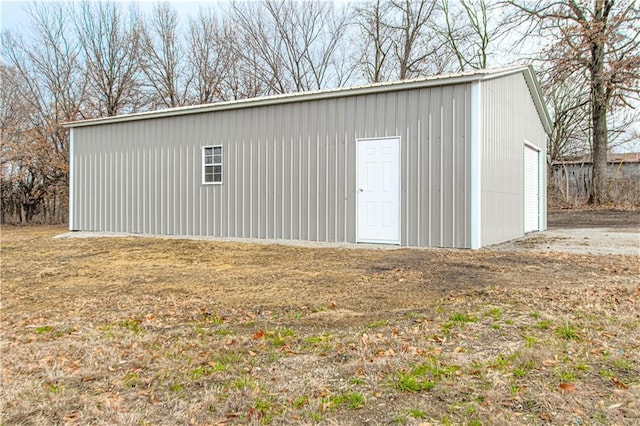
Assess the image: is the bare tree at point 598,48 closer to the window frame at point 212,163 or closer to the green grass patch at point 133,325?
the window frame at point 212,163

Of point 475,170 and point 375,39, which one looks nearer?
point 475,170

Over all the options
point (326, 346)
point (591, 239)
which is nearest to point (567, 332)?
point (326, 346)

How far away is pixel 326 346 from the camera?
10.5 feet

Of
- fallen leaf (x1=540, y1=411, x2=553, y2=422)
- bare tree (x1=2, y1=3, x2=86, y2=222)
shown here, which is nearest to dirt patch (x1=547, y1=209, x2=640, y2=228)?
fallen leaf (x1=540, y1=411, x2=553, y2=422)

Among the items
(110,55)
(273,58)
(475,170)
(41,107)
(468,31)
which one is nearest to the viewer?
(475,170)

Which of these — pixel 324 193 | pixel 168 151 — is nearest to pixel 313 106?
pixel 324 193

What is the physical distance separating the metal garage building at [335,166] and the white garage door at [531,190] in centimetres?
5

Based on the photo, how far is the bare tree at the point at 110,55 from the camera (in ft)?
67.1

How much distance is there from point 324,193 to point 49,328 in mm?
6158

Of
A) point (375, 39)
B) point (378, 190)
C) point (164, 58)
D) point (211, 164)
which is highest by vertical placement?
point (375, 39)

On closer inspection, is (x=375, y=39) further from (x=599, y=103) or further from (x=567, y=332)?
(x=567, y=332)

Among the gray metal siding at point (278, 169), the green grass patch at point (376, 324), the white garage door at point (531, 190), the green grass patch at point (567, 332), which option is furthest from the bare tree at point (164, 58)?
the green grass patch at point (567, 332)

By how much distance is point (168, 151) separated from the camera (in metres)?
11.3

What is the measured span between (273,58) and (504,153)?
16877mm
